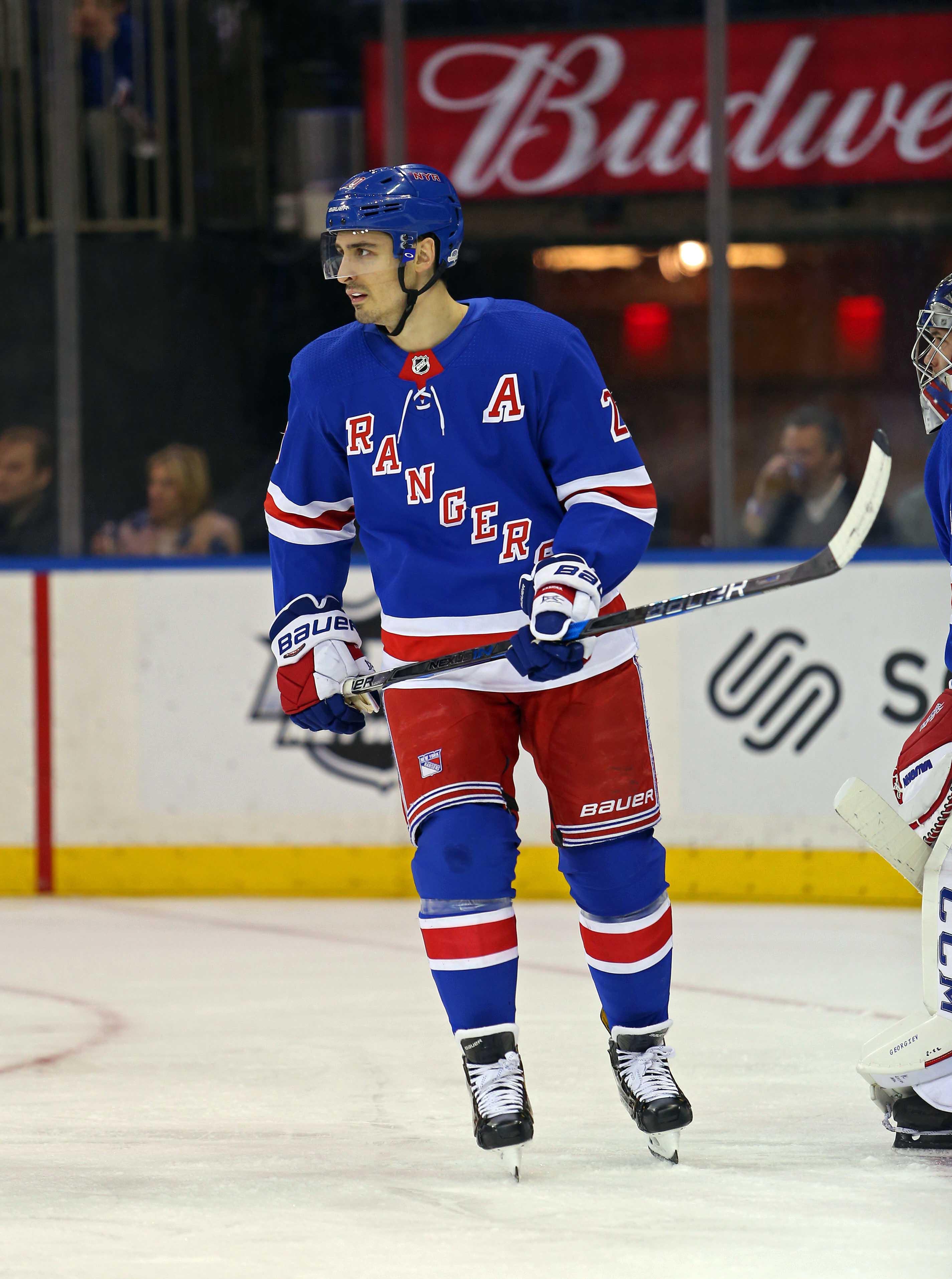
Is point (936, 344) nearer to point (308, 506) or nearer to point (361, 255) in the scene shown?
point (361, 255)

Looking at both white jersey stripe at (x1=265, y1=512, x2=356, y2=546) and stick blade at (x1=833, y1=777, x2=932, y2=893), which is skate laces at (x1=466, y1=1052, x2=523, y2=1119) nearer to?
stick blade at (x1=833, y1=777, x2=932, y2=893)

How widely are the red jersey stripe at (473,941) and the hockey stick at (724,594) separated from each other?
1.10 ft

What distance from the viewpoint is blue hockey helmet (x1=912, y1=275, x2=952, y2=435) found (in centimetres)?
264

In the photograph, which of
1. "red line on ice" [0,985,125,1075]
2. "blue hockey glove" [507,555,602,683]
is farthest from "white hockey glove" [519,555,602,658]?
"red line on ice" [0,985,125,1075]

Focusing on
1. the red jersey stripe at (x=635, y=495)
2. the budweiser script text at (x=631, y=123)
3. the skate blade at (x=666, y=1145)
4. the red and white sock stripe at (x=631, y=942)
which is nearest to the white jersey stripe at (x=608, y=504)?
the red jersey stripe at (x=635, y=495)

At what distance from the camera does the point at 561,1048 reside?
3.40 m

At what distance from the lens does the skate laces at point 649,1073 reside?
2.61 meters

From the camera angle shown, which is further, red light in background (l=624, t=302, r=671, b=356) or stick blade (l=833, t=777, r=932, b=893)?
red light in background (l=624, t=302, r=671, b=356)

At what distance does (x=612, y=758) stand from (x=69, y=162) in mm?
3804

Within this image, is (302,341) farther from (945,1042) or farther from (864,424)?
(945,1042)

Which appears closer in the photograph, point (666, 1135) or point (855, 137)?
point (666, 1135)

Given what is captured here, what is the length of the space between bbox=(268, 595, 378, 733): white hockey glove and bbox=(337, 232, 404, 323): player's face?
1.37 feet

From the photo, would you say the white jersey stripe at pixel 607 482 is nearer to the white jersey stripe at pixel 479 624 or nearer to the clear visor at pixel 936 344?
the white jersey stripe at pixel 479 624

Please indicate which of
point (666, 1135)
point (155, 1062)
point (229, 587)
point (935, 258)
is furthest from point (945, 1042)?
point (935, 258)
